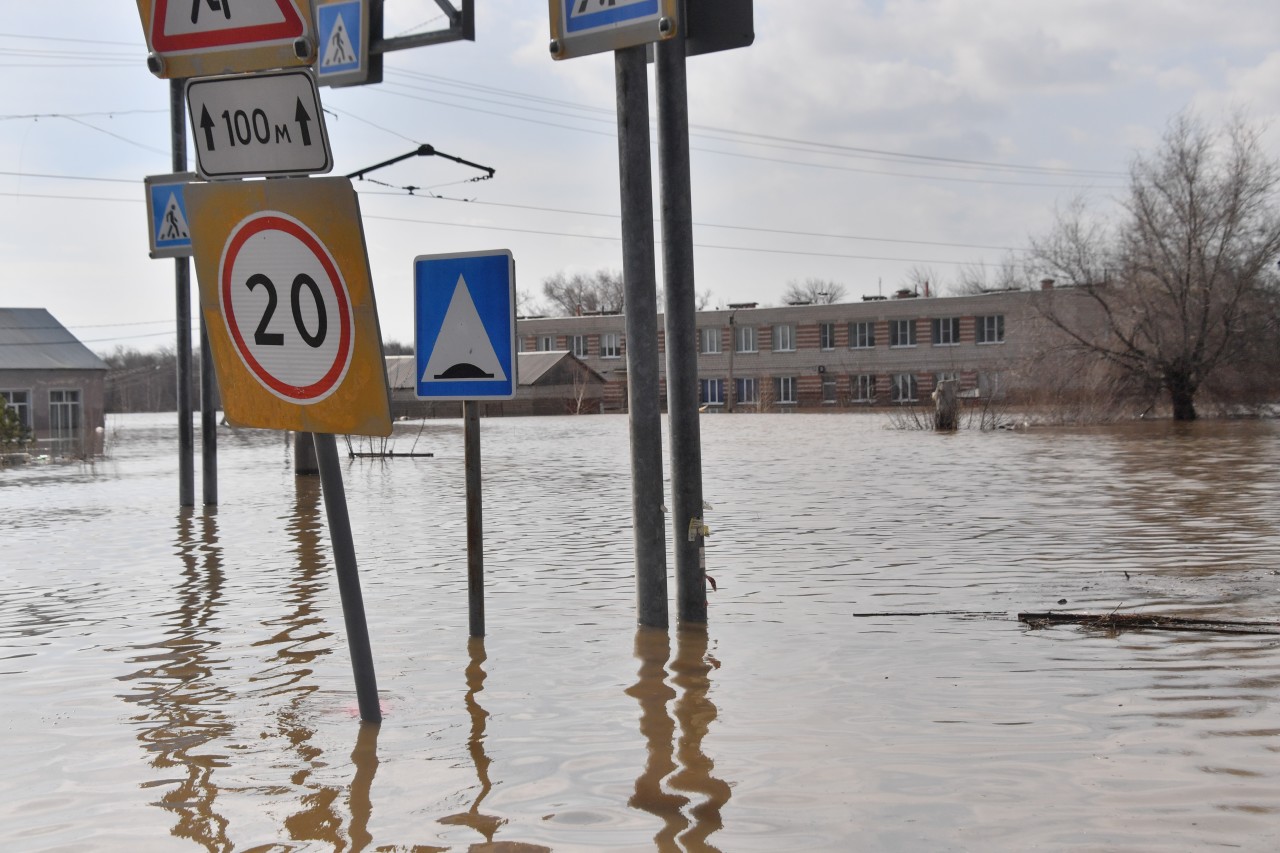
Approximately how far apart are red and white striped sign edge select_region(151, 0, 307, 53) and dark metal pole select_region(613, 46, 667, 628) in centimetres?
255

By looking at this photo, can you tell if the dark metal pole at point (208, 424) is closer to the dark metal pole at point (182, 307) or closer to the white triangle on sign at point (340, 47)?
the dark metal pole at point (182, 307)

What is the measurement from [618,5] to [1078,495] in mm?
10299

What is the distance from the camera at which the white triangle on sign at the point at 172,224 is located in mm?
13078

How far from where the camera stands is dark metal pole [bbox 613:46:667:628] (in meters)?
6.70

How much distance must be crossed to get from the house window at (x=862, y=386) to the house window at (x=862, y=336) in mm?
1715

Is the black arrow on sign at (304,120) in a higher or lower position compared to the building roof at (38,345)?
lower

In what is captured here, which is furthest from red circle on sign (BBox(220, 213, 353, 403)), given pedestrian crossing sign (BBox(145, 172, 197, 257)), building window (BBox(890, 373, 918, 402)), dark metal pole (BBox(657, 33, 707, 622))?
building window (BBox(890, 373, 918, 402))

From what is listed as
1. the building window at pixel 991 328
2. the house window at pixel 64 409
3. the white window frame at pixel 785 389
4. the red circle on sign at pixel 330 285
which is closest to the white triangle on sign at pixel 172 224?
the red circle on sign at pixel 330 285

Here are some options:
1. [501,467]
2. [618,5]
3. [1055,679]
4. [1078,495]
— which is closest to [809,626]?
[1055,679]

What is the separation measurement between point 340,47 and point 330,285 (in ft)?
27.9

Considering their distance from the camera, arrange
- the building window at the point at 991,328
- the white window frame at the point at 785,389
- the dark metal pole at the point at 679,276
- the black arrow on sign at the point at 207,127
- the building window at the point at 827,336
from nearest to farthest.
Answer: the black arrow on sign at the point at 207,127 → the dark metal pole at the point at 679,276 → the building window at the point at 991,328 → the building window at the point at 827,336 → the white window frame at the point at 785,389

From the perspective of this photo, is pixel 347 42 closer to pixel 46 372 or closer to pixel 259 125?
pixel 259 125

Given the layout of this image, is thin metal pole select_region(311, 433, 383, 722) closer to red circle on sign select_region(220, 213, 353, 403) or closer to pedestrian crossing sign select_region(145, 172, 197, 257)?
red circle on sign select_region(220, 213, 353, 403)

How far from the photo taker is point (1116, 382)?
40656mm
